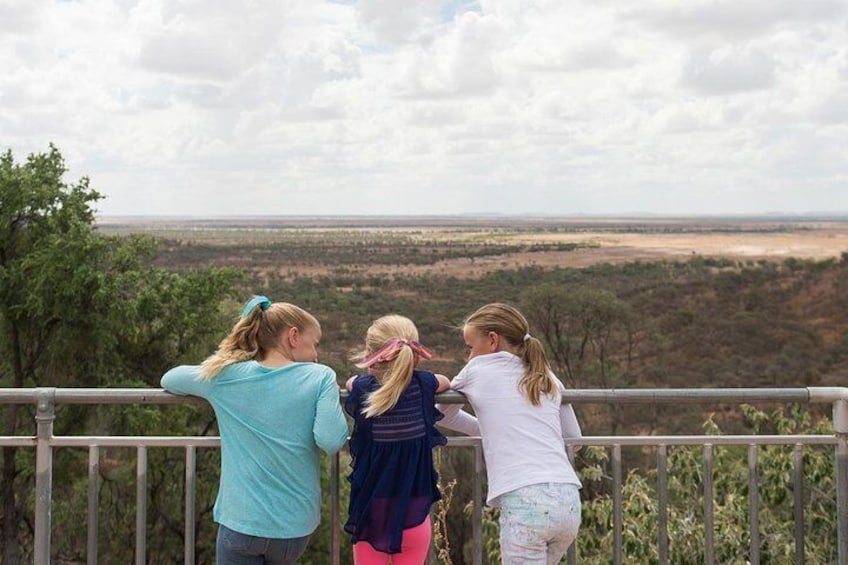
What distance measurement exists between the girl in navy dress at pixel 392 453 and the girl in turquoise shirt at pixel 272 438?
14 centimetres

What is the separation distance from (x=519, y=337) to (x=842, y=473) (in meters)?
1.54

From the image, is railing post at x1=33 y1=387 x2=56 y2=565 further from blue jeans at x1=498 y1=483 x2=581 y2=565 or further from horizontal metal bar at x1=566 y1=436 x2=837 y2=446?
horizontal metal bar at x1=566 y1=436 x2=837 y2=446

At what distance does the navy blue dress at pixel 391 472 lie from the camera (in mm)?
2988

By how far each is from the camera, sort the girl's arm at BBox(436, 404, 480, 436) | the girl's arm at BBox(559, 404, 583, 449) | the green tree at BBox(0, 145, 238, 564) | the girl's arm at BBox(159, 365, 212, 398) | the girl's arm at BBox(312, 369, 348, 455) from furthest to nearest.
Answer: the green tree at BBox(0, 145, 238, 564) → the girl's arm at BBox(559, 404, 583, 449) → the girl's arm at BBox(436, 404, 480, 436) → the girl's arm at BBox(159, 365, 212, 398) → the girl's arm at BBox(312, 369, 348, 455)

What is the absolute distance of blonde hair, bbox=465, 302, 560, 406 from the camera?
10.6 feet

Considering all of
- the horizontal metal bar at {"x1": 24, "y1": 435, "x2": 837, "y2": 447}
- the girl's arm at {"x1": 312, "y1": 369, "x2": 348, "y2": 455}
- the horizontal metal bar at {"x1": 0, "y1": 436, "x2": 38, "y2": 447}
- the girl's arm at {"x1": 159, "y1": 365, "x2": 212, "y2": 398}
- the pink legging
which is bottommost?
the pink legging

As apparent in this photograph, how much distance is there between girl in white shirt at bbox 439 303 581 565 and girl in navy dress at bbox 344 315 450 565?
0.84ft

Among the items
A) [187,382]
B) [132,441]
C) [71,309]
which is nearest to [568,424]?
[187,382]

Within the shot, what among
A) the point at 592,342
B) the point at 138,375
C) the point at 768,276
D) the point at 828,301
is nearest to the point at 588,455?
the point at 138,375

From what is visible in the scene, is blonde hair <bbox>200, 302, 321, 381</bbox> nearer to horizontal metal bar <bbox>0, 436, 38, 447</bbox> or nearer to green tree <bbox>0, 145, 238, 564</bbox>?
horizontal metal bar <bbox>0, 436, 38, 447</bbox>

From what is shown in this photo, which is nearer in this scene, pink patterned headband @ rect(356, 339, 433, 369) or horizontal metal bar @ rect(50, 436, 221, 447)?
pink patterned headband @ rect(356, 339, 433, 369)

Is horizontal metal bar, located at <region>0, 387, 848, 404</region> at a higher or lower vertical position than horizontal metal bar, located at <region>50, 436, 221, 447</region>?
higher

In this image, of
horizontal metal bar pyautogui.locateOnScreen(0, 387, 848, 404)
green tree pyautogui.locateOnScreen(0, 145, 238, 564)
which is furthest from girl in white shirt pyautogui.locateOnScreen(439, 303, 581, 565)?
green tree pyautogui.locateOnScreen(0, 145, 238, 564)

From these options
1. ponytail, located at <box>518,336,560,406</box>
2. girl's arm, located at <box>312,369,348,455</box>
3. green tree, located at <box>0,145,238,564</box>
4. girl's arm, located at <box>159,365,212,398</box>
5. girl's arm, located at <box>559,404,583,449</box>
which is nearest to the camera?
girl's arm, located at <box>312,369,348,455</box>
